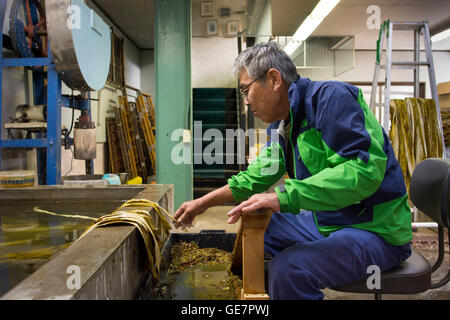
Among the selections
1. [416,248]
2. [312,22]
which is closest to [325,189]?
[416,248]

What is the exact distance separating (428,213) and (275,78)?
98 centimetres

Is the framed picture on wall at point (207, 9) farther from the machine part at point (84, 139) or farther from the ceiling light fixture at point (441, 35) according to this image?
the ceiling light fixture at point (441, 35)

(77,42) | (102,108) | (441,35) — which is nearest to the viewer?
(77,42)

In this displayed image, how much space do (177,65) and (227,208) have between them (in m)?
2.55

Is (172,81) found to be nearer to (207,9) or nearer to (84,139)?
(84,139)

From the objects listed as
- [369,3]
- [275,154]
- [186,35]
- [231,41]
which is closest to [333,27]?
[369,3]

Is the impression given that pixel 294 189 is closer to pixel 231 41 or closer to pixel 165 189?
pixel 165 189

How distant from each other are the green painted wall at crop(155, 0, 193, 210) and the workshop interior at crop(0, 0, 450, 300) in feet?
0.05

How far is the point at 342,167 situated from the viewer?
4.04 ft

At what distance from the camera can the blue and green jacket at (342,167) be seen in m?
1.23

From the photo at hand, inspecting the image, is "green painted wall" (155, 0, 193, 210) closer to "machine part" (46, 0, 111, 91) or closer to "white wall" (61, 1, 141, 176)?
"machine part" (46, 0, 111, 91)

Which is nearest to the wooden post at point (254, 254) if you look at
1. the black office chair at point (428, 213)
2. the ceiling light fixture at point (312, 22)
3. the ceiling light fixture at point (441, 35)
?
the black office chair at point (428, 213)

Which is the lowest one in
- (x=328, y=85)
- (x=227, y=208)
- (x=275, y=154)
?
(x=227, y=208)

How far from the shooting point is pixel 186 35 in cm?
470
